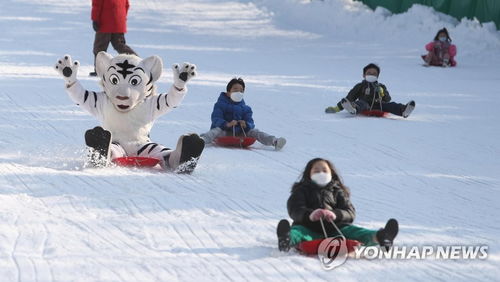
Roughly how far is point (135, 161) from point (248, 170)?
1.02 meters

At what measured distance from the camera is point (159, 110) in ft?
30.4

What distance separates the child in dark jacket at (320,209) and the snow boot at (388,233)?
0.5 inches

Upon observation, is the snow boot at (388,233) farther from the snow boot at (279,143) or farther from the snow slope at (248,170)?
the snow boot at (279,143)

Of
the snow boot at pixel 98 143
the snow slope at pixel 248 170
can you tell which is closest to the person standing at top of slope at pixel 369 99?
the snow slope at pixel 248 170

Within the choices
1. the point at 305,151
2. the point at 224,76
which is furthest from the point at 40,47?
the point at 305,151

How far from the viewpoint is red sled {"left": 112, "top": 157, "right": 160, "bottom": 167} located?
8.89 meters

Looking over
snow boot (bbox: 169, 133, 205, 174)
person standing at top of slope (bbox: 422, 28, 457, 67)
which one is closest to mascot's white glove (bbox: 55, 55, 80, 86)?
snow boot (bbox: 169, 133, 205, 174)

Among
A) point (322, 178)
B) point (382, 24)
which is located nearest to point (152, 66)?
point (322, 178)

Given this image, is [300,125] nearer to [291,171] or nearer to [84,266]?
[291,171]

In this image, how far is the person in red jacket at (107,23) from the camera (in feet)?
51.3

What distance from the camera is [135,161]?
8922mm

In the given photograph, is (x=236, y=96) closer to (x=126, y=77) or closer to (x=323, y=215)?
(x=126, y=77)

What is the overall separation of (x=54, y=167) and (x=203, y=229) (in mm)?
2427

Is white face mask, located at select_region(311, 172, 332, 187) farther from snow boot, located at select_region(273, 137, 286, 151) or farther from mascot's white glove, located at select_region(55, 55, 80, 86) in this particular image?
snow boot, located at select_region(273, 137, 286, 151)
